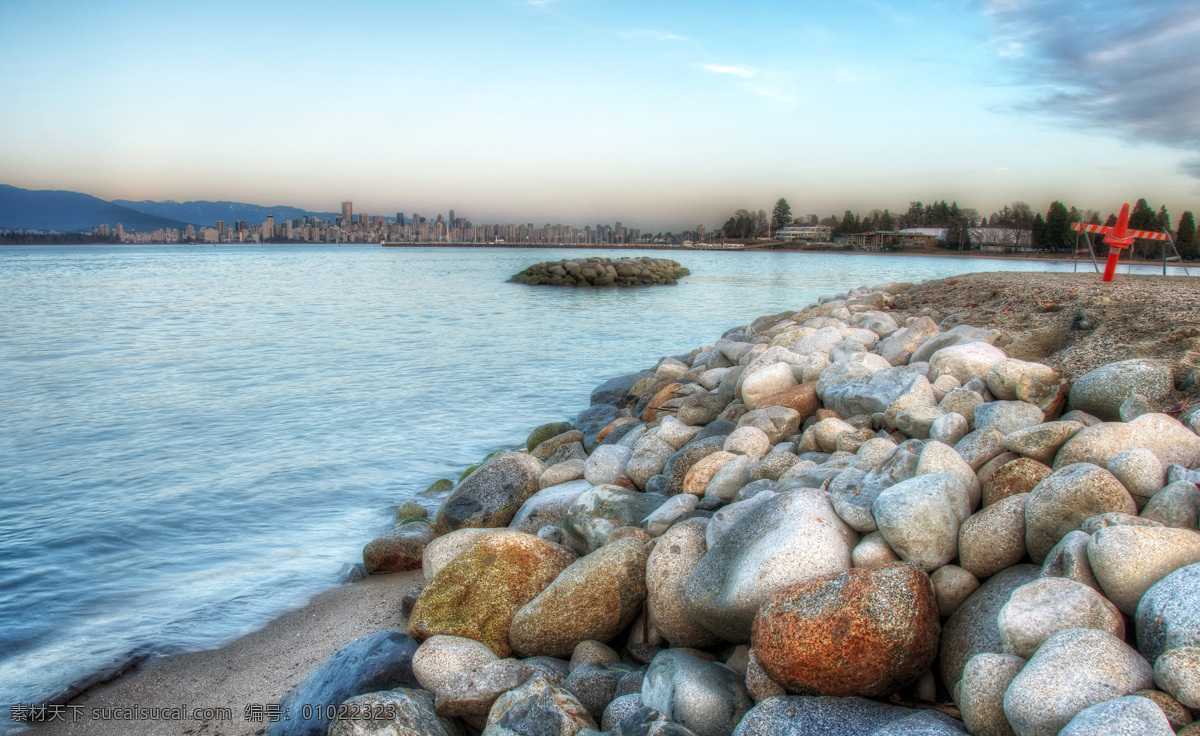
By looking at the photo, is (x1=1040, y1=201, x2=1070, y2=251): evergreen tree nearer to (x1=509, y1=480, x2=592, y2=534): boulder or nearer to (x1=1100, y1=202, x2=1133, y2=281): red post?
(x1=1100, y1=202, x2=1133, y2=281): red post

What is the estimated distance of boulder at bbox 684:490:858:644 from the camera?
9.97 feet

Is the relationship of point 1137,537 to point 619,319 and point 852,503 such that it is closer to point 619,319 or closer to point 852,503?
point 852,503

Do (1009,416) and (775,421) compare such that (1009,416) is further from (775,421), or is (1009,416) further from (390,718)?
(390,718)

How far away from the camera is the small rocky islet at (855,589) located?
88.8 inches

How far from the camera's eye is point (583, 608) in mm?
3682

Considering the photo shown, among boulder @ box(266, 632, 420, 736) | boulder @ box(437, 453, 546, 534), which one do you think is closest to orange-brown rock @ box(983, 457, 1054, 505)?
boulder @ box(266, 632, 420, 736)

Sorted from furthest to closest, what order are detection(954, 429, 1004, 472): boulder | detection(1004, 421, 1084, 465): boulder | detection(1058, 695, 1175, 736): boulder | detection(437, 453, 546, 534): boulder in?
detection(437, 453, 546, 534): boulder, detection(954, 429, 1004, 472): boulder, detection(1004, 421, 1084, 465): boulder, detection(1058, 695, 1175, 736): boulder

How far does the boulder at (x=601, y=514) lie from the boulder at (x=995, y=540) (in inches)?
83.5

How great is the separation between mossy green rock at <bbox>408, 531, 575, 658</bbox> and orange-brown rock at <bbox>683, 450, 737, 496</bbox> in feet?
3.13

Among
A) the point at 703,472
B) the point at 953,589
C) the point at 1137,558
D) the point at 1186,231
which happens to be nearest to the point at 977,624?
the point at 953,589

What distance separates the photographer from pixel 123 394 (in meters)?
11.6

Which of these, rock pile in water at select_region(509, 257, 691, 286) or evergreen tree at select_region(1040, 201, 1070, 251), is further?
evergreen tree at select_region(1040, 201, 1070, 251)

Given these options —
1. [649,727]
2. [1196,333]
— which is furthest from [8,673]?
[1196,333]

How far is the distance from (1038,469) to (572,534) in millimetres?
2771
